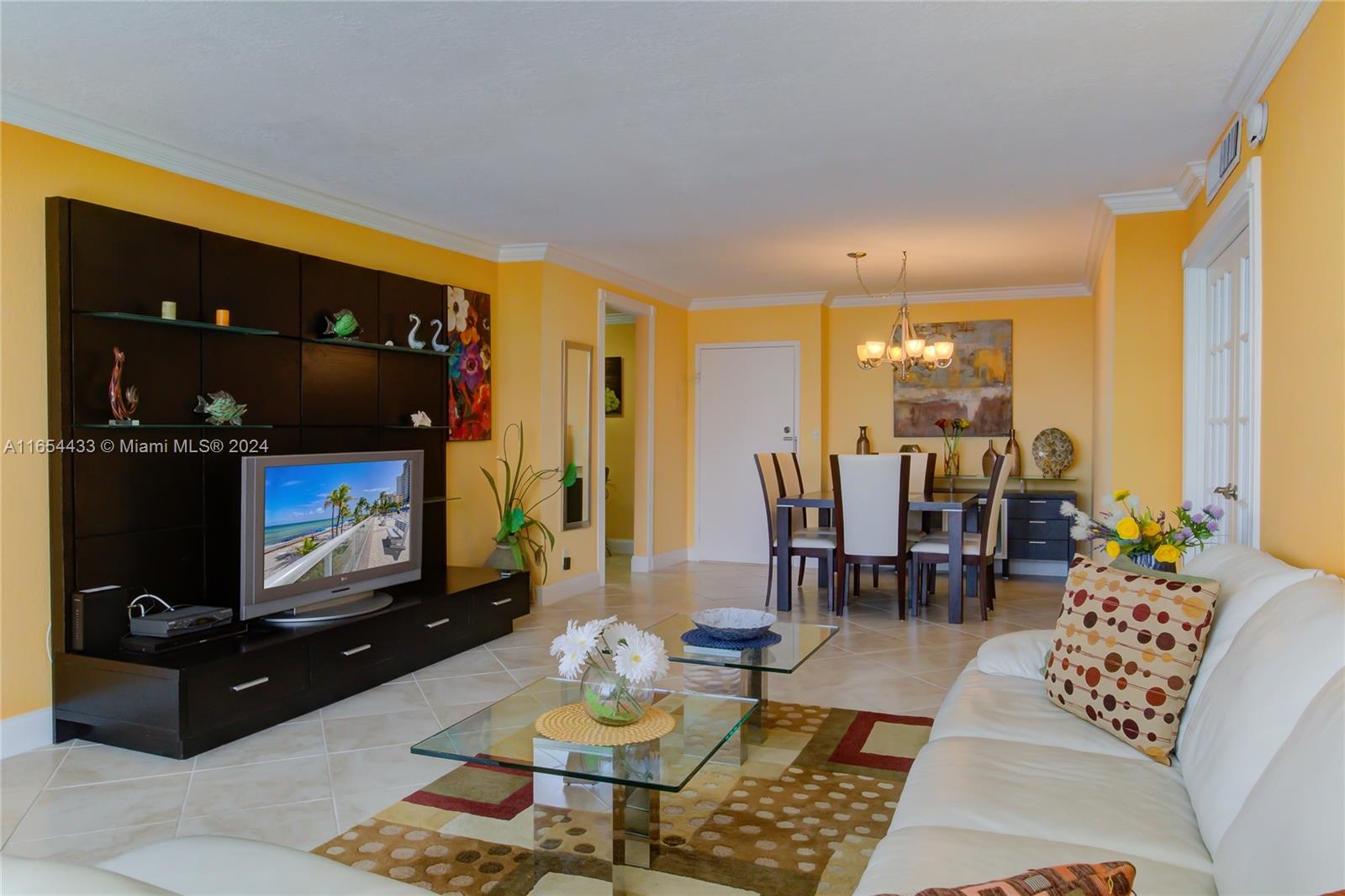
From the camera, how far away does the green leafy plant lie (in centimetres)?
582

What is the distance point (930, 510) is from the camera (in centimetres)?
581

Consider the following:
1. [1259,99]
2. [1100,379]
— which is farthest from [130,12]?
[1100,379]

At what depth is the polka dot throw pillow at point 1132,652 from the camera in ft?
6.83

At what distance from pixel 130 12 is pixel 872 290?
5.98 metres

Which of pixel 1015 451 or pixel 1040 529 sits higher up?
pixel 1015 451

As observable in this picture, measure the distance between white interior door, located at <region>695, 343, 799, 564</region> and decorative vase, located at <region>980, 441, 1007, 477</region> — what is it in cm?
160

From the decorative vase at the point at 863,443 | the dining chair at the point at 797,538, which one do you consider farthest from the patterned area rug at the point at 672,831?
the decorative vase at the point at 863,443

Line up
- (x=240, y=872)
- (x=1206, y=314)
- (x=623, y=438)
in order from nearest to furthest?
1. (x=240, y=872)
2. (x=1206, y=314)
3. (x=623, y=438)

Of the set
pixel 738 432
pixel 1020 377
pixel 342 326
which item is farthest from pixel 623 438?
pixel 342 326

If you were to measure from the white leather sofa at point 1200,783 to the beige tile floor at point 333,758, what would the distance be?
1358 mm

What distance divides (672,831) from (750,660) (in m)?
0.74

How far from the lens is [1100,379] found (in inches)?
227

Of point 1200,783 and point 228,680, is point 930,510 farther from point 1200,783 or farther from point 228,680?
point 228,680

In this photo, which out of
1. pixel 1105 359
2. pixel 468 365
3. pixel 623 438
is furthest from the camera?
pixel 623 438
